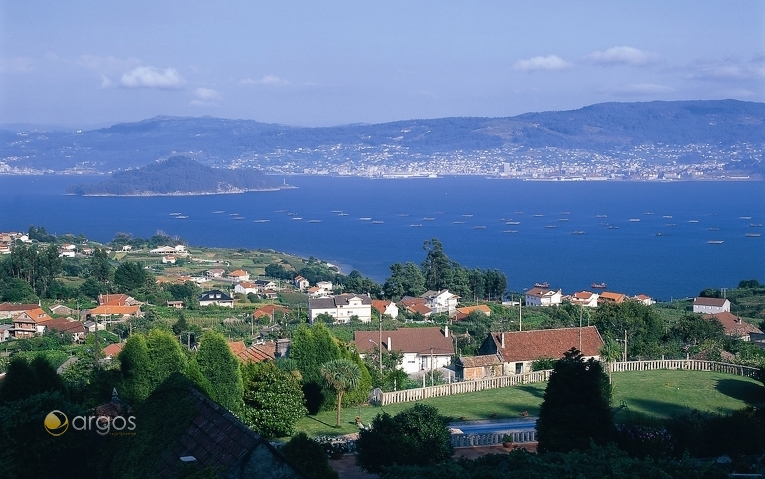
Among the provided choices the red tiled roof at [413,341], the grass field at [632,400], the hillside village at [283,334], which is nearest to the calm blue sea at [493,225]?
the hillside village at [283,334]

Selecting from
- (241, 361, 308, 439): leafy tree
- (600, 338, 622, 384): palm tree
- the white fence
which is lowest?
the white fence

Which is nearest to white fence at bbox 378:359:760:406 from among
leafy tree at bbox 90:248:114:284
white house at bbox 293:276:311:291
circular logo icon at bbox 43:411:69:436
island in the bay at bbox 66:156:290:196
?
circular logo icon at bbox 43:411:69:436

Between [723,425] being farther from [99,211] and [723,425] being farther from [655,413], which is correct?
[99,211]

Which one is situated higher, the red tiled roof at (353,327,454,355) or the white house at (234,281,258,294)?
the red tiled roof at (353,327,454,355)

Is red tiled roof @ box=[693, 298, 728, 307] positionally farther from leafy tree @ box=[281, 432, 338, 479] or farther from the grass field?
leafy tree @ box=[281, 432, 338, 479]

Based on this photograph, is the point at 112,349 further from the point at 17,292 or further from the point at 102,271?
the point at 102,271

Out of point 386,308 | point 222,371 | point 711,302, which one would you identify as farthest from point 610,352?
point 711,302
